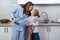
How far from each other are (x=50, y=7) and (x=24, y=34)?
1.24 meters

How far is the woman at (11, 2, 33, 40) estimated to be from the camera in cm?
387

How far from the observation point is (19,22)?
387 cm

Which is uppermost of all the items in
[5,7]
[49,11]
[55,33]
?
[5,7]

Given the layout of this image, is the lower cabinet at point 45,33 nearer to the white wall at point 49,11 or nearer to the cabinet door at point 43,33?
the cabinet door at point 43,33

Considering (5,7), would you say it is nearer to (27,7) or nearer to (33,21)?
(27,7)

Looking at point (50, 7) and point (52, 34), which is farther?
point (50, 7)

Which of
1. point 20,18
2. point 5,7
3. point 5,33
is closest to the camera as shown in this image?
point 20,18

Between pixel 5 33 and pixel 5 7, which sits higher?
pixel 5 7

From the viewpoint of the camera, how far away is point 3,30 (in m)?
4.17

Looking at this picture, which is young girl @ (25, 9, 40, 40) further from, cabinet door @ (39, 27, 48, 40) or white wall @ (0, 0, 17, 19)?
white wall @ (0, 0, 17, 19)

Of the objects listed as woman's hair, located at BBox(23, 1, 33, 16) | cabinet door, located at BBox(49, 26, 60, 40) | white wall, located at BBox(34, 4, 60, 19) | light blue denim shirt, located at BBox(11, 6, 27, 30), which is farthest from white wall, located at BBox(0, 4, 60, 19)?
woman's hair, located at BBox(23, 1, 33, 16)

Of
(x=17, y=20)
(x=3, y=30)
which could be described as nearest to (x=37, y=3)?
(x=17, y=20)

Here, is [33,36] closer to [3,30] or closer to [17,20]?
[17,20]

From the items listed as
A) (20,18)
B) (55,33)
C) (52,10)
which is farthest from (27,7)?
(52,10)
